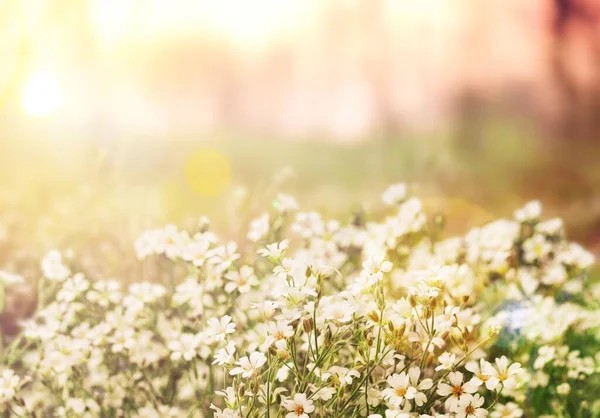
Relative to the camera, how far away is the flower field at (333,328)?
870mm

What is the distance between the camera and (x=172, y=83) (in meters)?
1.66

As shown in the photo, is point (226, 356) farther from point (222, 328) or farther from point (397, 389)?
point (397, 389)

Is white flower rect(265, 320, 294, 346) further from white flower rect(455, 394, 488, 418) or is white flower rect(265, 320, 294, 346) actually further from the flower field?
white flower rect(455, 394, 488, 418)

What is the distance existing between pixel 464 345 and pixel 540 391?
1.20 ft

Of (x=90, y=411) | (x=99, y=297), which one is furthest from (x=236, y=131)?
(x=90, y=411)

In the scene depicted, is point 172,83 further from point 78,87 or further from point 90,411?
point 90,411

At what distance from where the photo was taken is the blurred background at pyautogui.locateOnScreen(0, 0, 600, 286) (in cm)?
161

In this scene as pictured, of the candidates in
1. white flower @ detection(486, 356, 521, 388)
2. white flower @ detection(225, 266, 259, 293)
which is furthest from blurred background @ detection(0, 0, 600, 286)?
white flower @ detection(486, 356, 521, 388)

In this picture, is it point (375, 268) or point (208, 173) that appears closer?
point (375, 268)

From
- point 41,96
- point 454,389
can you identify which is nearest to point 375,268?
point 454,389

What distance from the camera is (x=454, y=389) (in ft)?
2.81

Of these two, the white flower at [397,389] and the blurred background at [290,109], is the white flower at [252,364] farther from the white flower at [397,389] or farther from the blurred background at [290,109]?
the blurred background at [290,109]

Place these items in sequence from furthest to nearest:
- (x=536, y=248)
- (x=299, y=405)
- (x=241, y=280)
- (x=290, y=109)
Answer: (x=290, y=109), (x=536, y=248), (x=241, y=280), (x=299, y=405)

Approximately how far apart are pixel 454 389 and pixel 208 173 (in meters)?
0.96
